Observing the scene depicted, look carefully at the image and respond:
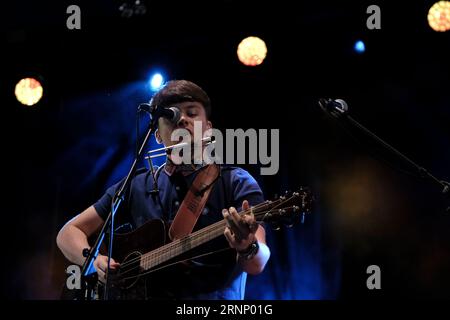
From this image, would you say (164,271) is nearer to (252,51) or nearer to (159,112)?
(159,112)

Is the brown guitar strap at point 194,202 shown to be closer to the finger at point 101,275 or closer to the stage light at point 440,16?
the finger at point 101,275

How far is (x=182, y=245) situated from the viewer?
2.84 meters

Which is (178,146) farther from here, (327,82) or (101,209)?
(327,82)

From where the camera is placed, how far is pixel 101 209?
3.43 meters

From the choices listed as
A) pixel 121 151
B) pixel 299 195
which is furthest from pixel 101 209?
pixel 121 151

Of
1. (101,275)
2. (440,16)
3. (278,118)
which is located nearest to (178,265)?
(101,275)

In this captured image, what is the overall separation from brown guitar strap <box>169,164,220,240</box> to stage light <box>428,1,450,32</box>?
9.30 ft

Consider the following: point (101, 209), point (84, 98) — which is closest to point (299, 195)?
point (101, 209)

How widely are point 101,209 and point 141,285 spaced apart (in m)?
0.71
